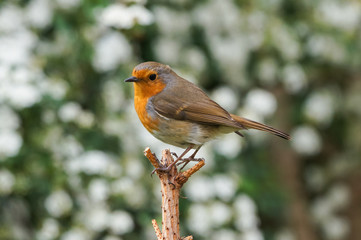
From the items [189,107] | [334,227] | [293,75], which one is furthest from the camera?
[334,227]

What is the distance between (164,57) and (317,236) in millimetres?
3223

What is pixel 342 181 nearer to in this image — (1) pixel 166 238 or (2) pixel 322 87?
(2) pixel 322 87

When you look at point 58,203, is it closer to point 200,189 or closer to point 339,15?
point 200,189

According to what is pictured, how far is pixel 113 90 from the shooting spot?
12.2 feet

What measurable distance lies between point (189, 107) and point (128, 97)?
3.75ft

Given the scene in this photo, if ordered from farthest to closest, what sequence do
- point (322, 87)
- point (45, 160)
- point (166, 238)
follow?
point (322, 87) → point (45, 160) → point (166, 238)

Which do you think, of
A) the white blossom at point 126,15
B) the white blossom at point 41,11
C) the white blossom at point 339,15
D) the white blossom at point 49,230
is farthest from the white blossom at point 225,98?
the white blossom at point 49,230

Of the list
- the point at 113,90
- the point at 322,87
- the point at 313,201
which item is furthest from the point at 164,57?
the point at 313,201

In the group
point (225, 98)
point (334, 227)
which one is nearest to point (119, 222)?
point (225, 98)

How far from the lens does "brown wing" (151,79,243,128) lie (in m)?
2.60

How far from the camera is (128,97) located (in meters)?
3.75

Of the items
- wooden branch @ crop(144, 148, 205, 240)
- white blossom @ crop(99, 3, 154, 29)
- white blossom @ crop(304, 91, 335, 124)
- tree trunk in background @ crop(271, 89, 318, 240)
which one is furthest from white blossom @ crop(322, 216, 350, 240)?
wooden branch @ crop(144, 148, 205, 240)

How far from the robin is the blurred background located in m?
0.70

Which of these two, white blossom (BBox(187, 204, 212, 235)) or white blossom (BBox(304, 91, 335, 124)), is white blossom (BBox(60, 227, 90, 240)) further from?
white blossom (BBox(304, 91, 335, 124))
